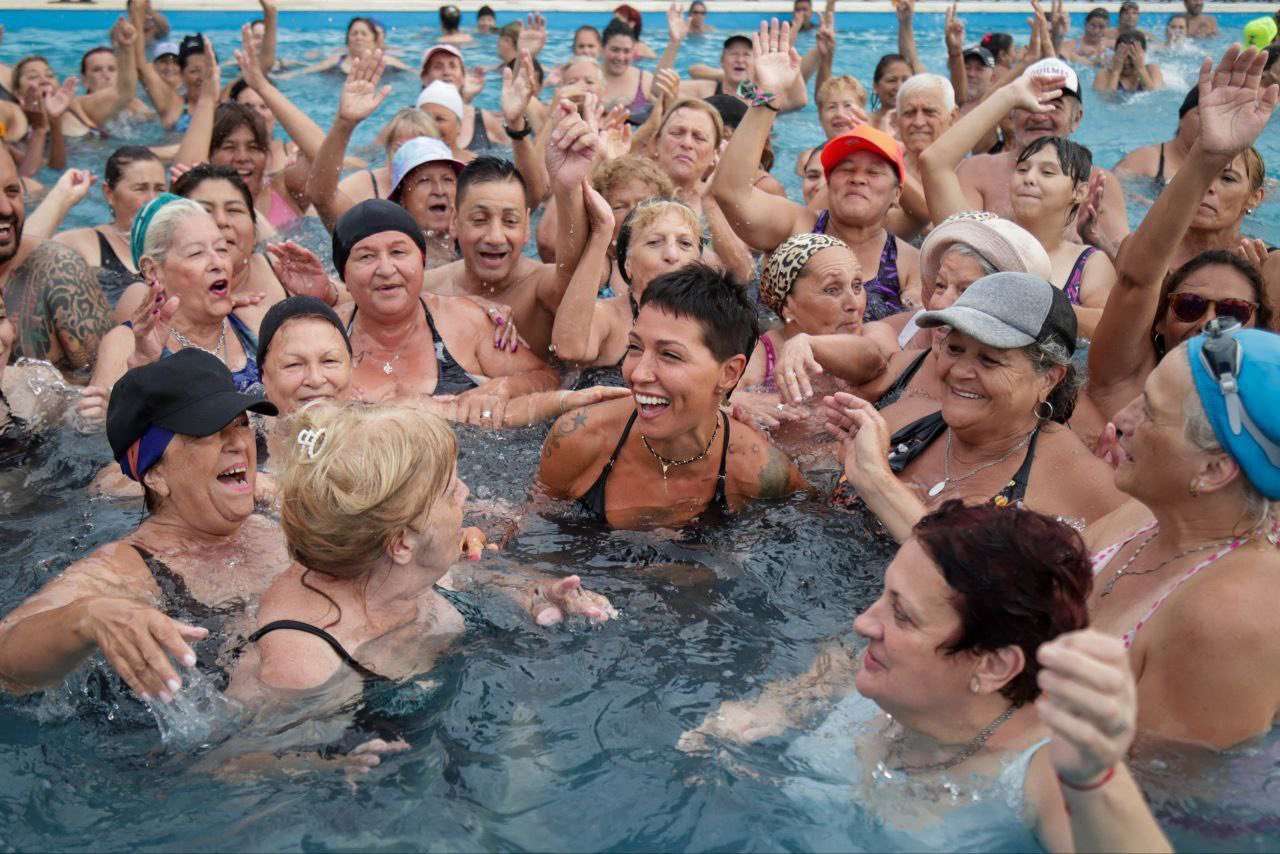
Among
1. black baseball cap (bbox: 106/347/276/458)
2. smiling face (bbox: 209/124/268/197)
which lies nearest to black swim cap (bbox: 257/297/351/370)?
black baseball cap (bbox: 106/347/276/458)

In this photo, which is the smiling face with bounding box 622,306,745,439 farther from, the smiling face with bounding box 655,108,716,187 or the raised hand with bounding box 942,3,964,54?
the raised hand with bounding box 942,3,964,54

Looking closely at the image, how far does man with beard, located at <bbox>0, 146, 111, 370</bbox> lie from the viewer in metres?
6.37

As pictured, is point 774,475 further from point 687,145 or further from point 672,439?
point 687,145

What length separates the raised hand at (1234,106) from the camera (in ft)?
13.2

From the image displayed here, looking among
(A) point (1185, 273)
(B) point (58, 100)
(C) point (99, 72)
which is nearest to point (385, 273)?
(A) point (1185, 273)

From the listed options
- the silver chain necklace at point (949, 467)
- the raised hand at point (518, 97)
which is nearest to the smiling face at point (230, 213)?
the raised hand at point (518, 97)

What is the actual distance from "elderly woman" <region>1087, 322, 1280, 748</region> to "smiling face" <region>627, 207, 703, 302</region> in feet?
9.60

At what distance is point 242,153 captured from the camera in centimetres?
836

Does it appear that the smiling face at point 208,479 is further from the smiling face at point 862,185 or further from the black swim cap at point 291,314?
the smiling face at point 862,185

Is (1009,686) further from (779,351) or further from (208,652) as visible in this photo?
(779,351)

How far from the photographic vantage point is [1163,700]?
3.09 meters

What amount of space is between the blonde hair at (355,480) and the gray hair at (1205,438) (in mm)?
2037

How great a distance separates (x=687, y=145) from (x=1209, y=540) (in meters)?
5.15

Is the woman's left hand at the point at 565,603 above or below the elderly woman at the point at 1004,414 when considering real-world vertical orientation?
below
